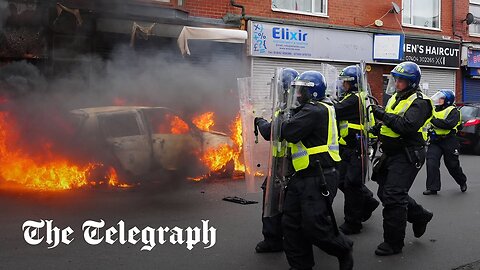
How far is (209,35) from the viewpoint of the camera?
10.3 meters

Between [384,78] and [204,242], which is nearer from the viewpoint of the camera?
[204,242]

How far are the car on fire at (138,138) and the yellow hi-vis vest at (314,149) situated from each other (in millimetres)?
4018

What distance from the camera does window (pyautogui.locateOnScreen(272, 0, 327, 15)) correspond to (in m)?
12.9

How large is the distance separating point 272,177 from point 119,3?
511 cm

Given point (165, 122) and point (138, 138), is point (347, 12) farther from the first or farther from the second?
point (138, 138)

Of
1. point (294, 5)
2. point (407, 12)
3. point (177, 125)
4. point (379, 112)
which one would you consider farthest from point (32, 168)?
point (407, 12)

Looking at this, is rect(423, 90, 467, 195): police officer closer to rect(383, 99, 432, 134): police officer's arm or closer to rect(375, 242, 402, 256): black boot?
rect(383, 99, 432, 134): police officer's arm

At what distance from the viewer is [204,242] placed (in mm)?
4805

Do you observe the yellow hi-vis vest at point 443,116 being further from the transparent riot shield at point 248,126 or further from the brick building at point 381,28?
the brick building at point 381,28

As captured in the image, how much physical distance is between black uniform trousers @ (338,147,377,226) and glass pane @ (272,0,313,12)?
8.30 meters

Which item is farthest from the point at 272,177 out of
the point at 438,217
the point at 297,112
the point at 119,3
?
the point at 119,3

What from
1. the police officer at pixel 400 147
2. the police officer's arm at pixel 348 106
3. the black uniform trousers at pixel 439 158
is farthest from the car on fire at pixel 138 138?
the police officer at pixel 400 147

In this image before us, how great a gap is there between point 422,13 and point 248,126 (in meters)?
12.8

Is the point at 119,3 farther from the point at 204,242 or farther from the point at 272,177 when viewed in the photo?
the point at 272,177
